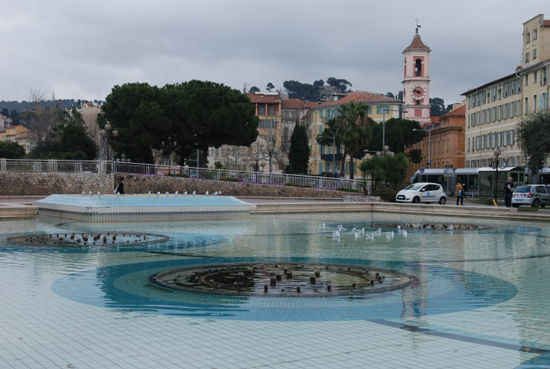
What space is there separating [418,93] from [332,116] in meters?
15.4

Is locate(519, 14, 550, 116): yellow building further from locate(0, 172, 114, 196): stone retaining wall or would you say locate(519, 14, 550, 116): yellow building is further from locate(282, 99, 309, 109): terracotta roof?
locate(282, 99, 309, 109): terracotta roof

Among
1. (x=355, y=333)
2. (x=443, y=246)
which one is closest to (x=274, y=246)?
(x=443, y=246)

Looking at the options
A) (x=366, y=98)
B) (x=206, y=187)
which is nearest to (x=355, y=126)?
(x=206, y=187)

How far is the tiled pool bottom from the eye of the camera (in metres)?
5.80

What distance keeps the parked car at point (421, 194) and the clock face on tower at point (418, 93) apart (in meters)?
67.7

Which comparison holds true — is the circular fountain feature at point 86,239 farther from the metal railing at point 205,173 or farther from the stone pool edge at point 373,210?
the metal railing at point 205,173

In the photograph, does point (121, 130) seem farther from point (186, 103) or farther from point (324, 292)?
point (324, 292)

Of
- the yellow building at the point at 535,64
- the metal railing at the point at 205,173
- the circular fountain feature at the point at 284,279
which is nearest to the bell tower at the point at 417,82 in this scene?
the yellow building at the point at 535,64

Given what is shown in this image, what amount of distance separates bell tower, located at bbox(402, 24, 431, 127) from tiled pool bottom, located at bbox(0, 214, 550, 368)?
9693 cm

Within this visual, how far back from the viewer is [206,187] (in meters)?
50.9

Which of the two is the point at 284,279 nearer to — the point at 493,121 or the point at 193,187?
the point at 193,187

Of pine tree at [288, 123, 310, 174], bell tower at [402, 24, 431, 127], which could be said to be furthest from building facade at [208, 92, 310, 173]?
bell tower at [402, 24, 431, 127]

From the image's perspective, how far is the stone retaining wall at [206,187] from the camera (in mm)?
50781

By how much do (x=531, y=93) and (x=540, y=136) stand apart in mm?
23246
